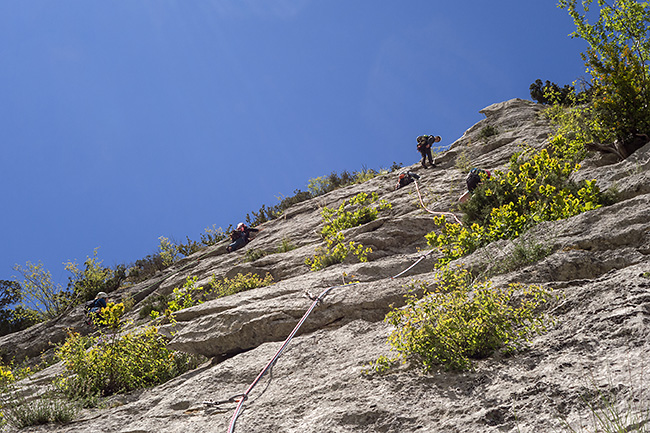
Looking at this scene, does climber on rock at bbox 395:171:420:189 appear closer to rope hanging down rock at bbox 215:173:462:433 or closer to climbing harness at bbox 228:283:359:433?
rope hanging down rock at bbox 215:173:462:433

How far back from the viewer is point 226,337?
6.49 metres

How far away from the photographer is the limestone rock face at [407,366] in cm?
312

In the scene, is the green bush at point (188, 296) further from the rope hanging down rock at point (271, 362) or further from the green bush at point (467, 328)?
the green bush at point (467, 328)

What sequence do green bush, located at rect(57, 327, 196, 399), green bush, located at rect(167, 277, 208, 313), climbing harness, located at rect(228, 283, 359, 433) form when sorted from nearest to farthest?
climbing harness, located at rect(228, 283, 359, 433) < green bush, located at rect(57, 327, 196, 399) < green bush, located at rect(167, 277, 208, 313)

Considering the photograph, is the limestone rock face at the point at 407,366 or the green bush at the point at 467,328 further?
the green bush at the point at 467,328

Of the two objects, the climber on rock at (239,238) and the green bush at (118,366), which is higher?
the climber on rock at (239,238)

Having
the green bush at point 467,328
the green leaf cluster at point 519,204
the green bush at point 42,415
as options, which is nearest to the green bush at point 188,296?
the green bush at point 42,415

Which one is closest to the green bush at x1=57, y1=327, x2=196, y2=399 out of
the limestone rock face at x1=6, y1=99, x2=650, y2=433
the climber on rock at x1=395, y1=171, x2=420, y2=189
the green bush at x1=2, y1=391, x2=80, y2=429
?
the limestone rock face at x1=6, y1=99, x2=650, y2=433

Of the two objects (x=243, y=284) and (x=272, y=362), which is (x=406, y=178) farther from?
(x=272, y=362)

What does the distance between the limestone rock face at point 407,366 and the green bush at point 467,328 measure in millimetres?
134

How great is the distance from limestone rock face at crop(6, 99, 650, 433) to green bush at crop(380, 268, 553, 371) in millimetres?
134

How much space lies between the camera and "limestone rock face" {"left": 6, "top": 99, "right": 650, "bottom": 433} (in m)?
3.12

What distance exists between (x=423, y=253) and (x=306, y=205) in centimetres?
1004

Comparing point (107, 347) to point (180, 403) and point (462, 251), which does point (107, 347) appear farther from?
point (462, 251)
